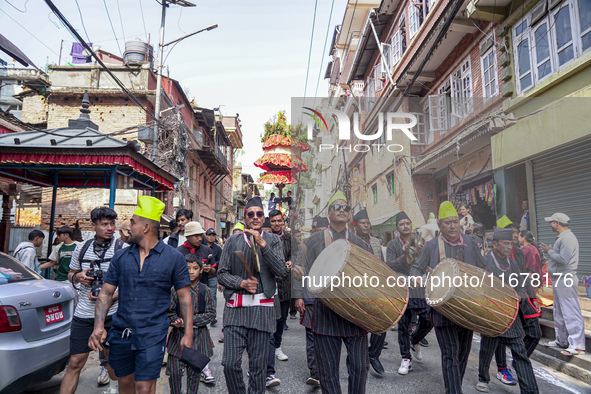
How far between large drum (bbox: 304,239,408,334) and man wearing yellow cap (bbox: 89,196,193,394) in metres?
1.15

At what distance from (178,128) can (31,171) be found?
8749 millimetres

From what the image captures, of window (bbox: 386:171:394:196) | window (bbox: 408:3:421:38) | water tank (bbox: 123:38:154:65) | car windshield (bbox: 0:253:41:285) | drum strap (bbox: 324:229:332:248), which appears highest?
water tank (bbox: 123:38:154:65)

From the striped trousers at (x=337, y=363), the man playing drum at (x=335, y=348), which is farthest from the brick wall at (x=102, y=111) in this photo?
the striped trousers at (x=337, y=363)

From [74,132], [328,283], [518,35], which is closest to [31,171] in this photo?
[74,132]

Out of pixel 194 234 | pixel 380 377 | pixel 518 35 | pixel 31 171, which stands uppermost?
pixel 518 35

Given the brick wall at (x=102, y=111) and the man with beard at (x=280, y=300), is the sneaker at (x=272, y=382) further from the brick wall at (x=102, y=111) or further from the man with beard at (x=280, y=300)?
the brick wall at (x=102, y=111)

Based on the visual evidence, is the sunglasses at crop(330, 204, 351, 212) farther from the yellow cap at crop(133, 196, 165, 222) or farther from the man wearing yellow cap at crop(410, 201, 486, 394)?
the yellow cap at crop(133, 196, 165, 222)

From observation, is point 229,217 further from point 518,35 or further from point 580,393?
point 580,393

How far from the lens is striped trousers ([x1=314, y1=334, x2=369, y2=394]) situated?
3.28m

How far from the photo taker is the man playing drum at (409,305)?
16.6ft

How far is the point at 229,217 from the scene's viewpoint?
124 ft

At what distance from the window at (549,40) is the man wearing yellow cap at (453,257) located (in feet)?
15.5

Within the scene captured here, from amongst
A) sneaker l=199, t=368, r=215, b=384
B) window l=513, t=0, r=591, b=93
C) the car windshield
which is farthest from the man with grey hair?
the car windshield

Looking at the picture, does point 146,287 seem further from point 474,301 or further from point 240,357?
point 474,301
